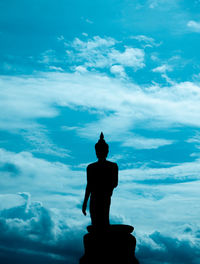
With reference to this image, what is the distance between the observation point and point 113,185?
11.8 m

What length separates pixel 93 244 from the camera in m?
10.9

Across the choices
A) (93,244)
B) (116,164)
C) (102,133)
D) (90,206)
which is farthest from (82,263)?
(102,133)

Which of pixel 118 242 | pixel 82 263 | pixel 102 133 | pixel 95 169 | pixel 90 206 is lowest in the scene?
pixel 82 263

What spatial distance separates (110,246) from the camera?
35.6ft

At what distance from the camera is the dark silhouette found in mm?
10837

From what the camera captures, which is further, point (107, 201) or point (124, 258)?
point (107, 201)

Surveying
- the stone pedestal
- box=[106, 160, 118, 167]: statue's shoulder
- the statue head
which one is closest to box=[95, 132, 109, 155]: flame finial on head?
the statue head

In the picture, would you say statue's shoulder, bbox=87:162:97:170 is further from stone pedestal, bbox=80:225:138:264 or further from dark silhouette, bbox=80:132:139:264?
stone pedestal, bbox=80:225:138:264

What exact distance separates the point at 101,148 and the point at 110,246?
3232mm

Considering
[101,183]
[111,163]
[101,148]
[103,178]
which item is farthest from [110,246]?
[101,148]

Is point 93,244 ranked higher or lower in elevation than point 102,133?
lower

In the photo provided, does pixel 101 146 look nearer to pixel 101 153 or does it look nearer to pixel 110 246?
pixel 101 153

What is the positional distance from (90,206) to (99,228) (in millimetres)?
860

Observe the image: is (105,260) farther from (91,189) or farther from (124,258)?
(91,189)
